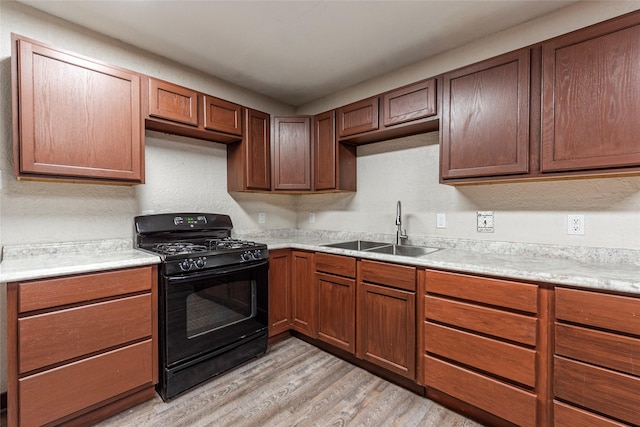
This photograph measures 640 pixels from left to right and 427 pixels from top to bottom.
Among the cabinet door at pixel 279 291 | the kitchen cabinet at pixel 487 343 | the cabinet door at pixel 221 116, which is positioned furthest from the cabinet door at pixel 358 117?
the kitchen cabinet at pixel 487 343

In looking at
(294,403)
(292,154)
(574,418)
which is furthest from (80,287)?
(574,418)

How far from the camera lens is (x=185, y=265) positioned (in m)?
1.91

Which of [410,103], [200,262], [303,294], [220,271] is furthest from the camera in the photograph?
[303,294]

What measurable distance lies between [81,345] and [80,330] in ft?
0.27

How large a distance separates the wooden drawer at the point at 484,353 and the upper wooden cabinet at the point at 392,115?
1.47m

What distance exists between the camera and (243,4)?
1812 millimetres

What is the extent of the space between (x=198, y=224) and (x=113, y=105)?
109 cm

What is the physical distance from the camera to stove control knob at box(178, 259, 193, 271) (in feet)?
6.22

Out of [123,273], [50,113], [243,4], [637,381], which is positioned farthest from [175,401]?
[243,4]

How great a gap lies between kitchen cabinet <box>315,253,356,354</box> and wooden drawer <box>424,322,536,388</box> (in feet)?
2.01

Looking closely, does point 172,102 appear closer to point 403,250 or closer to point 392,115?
point 392,115

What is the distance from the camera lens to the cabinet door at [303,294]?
100 inches

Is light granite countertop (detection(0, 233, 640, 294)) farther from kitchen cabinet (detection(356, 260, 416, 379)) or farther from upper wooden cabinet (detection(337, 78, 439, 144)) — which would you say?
upper wooden cabinet (detection(337, 78, 439, 144))

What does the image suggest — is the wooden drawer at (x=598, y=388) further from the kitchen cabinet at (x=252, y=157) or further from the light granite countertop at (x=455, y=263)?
the kitchen cabinet at (x=252, y=157)
